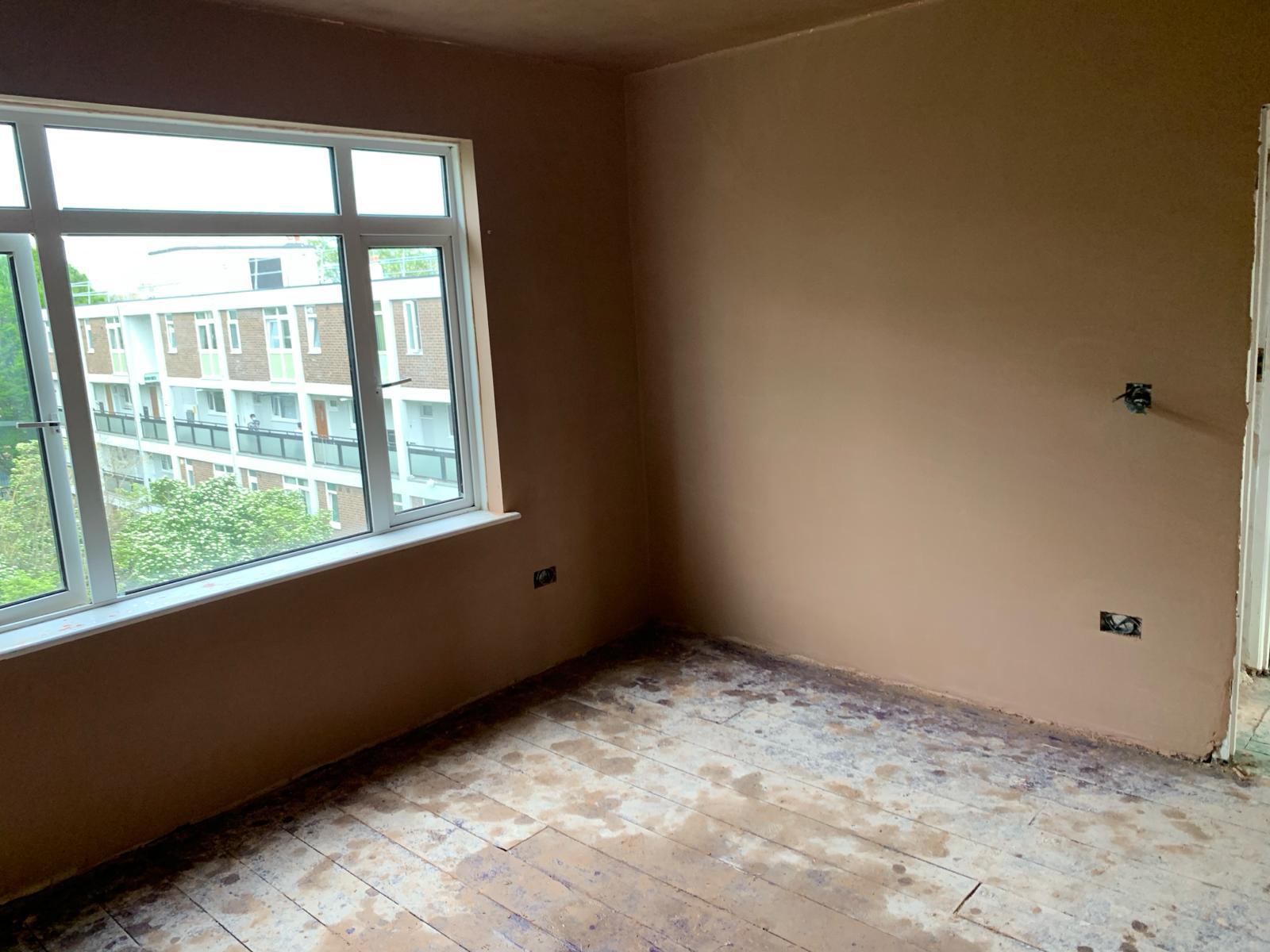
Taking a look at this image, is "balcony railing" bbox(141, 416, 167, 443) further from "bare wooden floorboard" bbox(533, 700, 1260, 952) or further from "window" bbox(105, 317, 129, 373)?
"bare wooden floorboard" bbox(533, 700, 1260, 952)

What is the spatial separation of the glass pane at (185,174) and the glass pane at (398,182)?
138 millimetres

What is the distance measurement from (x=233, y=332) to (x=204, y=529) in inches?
27.7

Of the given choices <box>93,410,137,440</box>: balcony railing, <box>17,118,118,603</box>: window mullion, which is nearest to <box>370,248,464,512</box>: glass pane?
<box>93,410,137,440</box>: balcony railing

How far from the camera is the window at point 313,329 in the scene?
3418 mm

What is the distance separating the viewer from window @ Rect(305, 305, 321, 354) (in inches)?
135

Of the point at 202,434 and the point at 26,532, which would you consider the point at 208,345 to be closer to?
the point at 202,434

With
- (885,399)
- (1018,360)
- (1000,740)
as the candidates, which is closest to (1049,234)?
(1018,360)

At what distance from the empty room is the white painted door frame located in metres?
0.03

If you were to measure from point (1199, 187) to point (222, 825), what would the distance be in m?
3.78

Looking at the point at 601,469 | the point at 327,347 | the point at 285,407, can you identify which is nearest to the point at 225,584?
the point at 285,407

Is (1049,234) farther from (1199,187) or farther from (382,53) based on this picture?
(382,53)

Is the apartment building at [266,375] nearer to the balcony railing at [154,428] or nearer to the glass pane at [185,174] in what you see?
the balcony railing at [154,428]

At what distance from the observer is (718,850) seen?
273cm

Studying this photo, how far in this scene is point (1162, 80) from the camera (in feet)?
9.39
